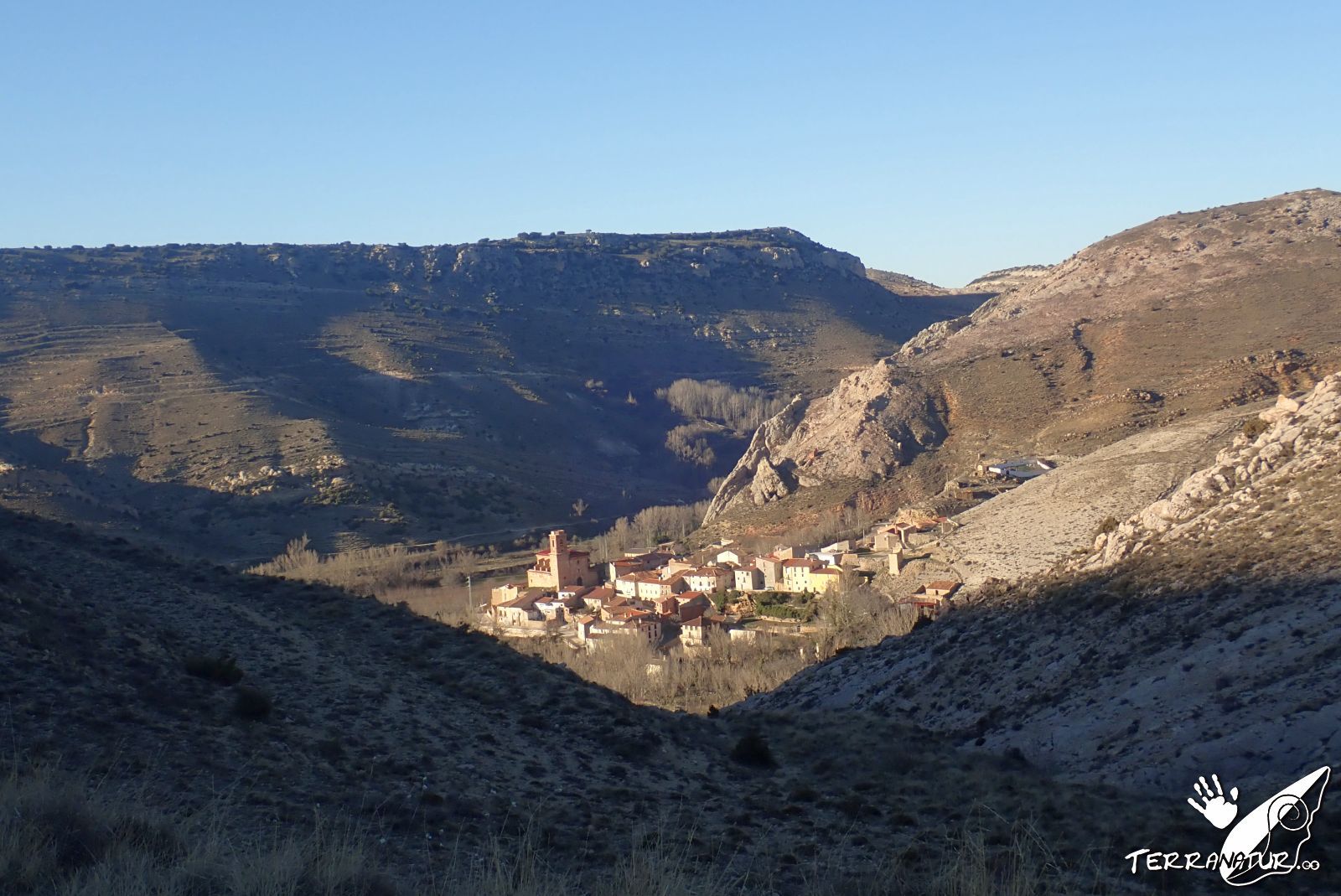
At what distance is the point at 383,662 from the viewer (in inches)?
631

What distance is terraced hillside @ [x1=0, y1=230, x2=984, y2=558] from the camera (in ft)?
196

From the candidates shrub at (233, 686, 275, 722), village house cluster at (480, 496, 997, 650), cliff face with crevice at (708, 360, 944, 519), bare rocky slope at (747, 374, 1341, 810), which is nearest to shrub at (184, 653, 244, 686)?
shrub at (233, 686, 275, 722)

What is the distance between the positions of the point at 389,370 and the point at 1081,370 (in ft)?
182

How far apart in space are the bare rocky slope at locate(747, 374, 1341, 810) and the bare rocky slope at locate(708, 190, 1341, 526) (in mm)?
24312

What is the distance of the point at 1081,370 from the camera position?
59.1 meters

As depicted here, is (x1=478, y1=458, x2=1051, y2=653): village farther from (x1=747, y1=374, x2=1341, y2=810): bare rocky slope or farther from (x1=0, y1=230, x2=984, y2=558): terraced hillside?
(x1=0, y1=230, x2=984, y2=558): terraced hillside

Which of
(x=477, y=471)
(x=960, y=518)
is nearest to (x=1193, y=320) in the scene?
(x=960, y=518)

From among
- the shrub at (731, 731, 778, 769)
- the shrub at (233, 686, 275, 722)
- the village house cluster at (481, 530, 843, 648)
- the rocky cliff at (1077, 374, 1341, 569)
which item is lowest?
the village house cluster at (481, 530, 843, 648)

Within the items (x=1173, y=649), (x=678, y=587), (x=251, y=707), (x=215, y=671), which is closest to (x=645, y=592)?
(x=678, y=587)

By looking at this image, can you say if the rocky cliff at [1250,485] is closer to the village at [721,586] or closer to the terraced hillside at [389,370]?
the village at [721,586]

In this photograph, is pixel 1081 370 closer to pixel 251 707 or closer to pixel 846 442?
pixel 846 442

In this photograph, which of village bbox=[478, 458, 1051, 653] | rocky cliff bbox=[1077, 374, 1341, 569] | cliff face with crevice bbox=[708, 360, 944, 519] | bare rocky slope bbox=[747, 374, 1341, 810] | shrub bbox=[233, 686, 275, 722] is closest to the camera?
shrub bbox=[233, 686, 275, 722]

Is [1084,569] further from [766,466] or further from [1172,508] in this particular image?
[766,466]

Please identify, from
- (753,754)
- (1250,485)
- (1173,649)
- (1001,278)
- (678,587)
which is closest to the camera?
(753,754)
